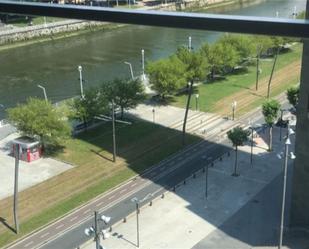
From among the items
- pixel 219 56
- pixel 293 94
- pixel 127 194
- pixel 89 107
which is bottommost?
pixel 127 194

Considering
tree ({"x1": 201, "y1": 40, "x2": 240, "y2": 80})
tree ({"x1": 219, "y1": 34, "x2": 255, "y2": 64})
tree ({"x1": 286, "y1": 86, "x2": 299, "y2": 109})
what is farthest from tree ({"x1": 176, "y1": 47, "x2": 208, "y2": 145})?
tree ({"x1": 219, "y1": 34, "x2": 255, "y2": 64})

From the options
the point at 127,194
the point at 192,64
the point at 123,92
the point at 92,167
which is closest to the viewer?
the point at 127,194

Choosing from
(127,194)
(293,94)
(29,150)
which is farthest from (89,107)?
(293,94)

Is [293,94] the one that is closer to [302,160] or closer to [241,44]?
[302,160]

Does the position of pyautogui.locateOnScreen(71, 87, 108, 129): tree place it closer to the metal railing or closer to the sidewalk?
the sidewalk

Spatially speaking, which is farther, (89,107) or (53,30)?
(53,30)

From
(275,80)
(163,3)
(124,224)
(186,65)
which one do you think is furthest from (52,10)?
(163,3)

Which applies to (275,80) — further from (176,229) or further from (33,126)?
(176,229)
